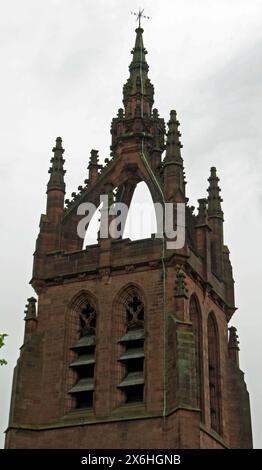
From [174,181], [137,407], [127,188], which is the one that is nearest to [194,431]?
[137,407]

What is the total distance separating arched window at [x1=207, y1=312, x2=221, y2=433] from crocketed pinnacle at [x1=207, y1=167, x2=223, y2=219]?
4992 millimetres

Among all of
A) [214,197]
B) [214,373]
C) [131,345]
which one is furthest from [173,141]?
[214,373]

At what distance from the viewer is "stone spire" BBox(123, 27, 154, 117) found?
160ft

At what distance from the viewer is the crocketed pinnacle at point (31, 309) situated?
142 ft

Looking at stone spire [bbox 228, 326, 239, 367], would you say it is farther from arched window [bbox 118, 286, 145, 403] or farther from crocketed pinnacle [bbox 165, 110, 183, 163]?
crocketed pinnacle [bbox 165, 110, 183, 163]

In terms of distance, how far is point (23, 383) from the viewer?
4194 centimetres

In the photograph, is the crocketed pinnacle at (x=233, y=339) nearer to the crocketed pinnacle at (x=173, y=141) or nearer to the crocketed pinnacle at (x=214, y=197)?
the crocketed pinnacle at (x=214, y=197)

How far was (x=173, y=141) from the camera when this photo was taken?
45.2 meters

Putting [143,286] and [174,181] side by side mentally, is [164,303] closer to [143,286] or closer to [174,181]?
[143,286]

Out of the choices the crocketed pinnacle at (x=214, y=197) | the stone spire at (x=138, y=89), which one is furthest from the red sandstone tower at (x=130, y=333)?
the stone spire at (x=138, y=89)

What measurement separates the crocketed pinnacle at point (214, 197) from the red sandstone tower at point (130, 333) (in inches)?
33.9

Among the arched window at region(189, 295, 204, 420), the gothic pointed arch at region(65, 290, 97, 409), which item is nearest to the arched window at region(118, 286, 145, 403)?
the gothic pointed arch at region(65, 290, 97, 409)

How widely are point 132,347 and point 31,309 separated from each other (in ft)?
13.4

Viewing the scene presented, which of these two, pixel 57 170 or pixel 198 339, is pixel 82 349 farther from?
pixel 57 170
